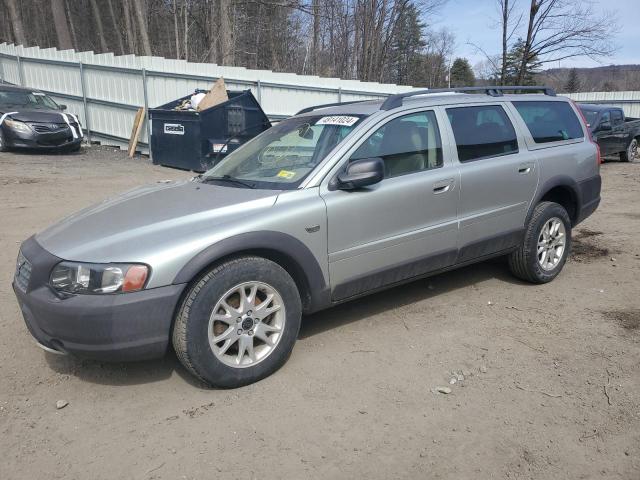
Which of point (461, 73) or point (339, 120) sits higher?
point (461, 73)

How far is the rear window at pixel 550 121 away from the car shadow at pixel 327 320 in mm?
1347

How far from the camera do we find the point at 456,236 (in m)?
4.34

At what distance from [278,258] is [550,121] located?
3278 millimetres

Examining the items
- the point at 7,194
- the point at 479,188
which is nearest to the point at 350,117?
the point at 479,188

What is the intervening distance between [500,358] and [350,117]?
2000 mm

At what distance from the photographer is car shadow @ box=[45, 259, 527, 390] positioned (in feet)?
11.4

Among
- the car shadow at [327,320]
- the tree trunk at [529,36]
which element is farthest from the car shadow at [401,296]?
the tree trunk at [529,36]

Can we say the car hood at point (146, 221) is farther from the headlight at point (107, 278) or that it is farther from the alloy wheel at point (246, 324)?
the alloy wheel at point (246, 324)

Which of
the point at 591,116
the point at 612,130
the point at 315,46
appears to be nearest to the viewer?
the point at 591,116

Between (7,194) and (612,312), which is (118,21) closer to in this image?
(7,194)

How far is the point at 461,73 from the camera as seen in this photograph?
65562 mm

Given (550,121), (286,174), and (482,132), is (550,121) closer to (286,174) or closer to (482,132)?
(482,132)

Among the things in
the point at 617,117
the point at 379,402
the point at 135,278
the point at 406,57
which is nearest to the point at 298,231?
the point at 135,278

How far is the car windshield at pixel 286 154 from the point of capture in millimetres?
3795
